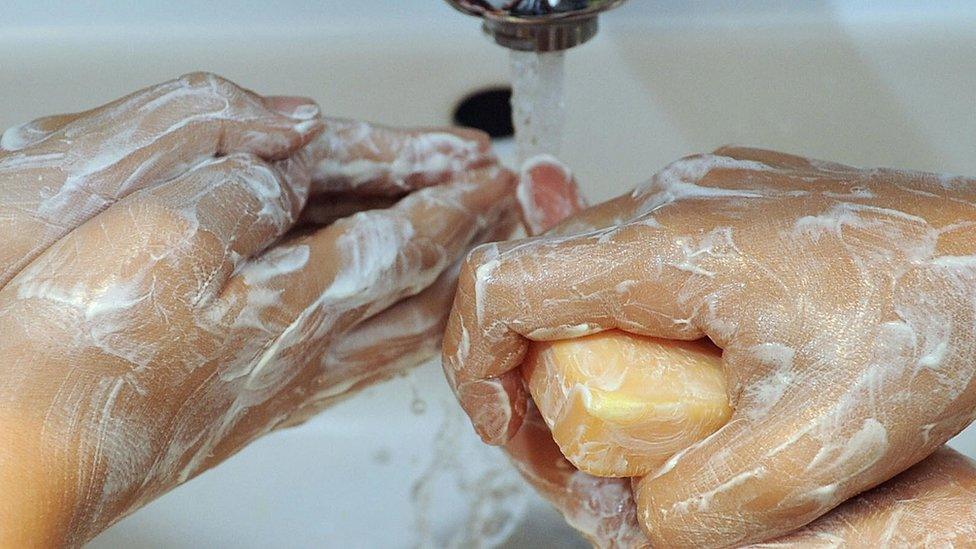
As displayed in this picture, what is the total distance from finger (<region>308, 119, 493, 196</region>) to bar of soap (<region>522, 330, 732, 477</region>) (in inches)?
9.7

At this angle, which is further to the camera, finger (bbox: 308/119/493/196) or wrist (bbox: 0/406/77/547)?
finger (bbox: 308/119/493/196)

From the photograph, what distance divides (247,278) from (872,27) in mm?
699

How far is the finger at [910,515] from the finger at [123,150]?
386mm

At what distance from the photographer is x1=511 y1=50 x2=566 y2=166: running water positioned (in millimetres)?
732

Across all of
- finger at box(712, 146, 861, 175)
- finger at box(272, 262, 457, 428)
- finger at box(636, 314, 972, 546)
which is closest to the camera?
finger at box(636, 314, 972, 546)

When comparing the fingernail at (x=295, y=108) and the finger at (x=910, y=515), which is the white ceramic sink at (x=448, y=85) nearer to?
the fingernail at (x=295, y=108)

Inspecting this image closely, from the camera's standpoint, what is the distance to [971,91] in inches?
36.2

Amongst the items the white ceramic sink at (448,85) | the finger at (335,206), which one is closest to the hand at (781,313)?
the finger at (335,206)

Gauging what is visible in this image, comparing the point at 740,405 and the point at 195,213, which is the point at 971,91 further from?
the point at 195,213

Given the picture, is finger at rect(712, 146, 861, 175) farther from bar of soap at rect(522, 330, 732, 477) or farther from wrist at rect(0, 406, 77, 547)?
wrist at rect(0, 406, 77, 547)

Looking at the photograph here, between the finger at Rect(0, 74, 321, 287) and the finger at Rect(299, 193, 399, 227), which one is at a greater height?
the finger at Rect(0, 74, 321, 287)

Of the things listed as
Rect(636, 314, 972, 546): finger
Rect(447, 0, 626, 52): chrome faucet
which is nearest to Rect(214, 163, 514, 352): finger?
Rect(447, 0, 626, 52): chrome faucet

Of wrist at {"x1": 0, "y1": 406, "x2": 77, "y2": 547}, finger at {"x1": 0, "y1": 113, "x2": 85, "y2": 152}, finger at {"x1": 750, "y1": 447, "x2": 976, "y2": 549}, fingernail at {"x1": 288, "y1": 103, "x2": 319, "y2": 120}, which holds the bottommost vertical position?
finger at {"x1": 750, "y1": 447, "x2": 976, "y2": 549}

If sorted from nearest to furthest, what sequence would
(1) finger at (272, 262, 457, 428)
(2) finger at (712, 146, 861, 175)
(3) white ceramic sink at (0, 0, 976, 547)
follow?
(2) finger at (712, 146, 861, 175), (1) finger at (272, 262, 457, 428), (3) white ceramic sink at (0, 0, 976, 547)
